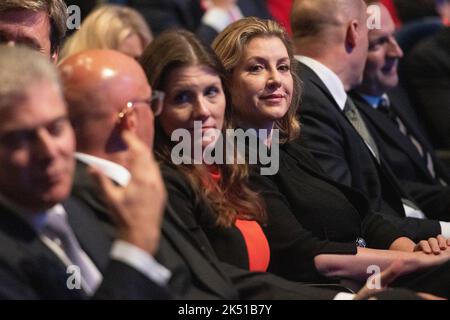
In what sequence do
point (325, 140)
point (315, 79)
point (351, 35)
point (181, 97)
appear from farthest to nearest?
point (351, 35) → point (315, 79) → point (325, 140) → point (181, 97)

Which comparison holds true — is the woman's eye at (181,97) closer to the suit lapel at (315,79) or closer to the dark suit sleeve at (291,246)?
the dark suit sleeve at (291,246)

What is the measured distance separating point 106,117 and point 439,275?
3.07 ft

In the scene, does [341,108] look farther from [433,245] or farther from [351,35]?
[433,245]

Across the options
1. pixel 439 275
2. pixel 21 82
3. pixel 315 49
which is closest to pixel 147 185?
pixel 21 82

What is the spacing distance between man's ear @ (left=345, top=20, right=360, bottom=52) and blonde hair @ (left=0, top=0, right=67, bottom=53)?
3.85 feet

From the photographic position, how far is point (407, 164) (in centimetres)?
417

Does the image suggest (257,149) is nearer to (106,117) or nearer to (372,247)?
(372,247)

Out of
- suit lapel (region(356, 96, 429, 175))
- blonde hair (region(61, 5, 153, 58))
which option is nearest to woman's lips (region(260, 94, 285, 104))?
suit lapel (region(356, 96, 429, 175))

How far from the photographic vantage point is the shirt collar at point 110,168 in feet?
7.66

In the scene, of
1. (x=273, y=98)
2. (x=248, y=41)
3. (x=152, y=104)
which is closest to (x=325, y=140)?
(x=273, y=98)

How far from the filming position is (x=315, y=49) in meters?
3.86

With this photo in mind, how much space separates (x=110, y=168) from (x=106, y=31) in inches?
76.7

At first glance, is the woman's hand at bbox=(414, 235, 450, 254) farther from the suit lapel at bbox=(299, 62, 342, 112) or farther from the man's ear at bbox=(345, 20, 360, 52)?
the man's ear at bbox=(345, 20, 360, 52)
